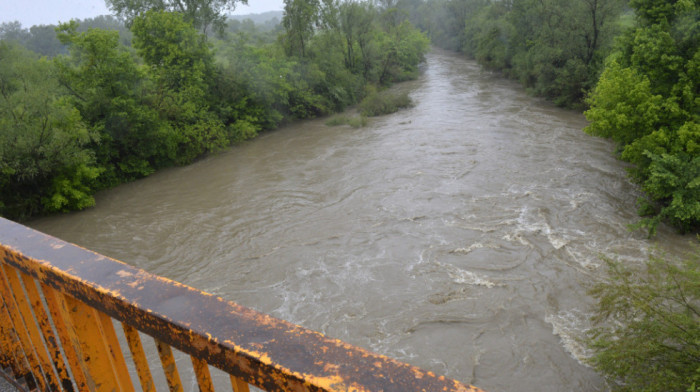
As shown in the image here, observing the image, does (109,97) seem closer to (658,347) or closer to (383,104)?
(383,104)

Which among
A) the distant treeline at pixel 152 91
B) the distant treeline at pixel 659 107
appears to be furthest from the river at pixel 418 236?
the distant treeline at pixel 152 91

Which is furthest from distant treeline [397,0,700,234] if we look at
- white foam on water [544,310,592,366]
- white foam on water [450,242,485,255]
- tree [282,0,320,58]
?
tree [282,0,320,58]

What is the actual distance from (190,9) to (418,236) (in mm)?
26116

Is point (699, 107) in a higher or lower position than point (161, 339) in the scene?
Result: lower

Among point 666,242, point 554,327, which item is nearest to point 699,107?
point 666,242

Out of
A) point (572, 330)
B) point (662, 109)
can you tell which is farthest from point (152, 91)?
point (662, 109)

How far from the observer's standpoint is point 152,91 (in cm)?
2089

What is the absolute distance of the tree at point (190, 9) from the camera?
93.5 ft

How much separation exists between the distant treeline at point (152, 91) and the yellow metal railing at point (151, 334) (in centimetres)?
1576

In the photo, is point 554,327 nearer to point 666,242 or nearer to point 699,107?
point 666,242

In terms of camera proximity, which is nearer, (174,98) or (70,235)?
(70,235)

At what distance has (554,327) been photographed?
8.38 meters

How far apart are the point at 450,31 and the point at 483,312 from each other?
6173 centimetres

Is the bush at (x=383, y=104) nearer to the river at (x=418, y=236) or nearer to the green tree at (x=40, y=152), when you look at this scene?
the river at (x=418, y=236)
